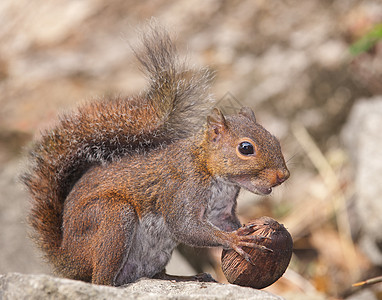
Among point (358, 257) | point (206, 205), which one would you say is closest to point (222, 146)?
point (206, 205)

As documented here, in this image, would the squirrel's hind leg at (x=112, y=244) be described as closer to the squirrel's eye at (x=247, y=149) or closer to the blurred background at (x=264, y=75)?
the squirrel's eye at (x=247, y=149)

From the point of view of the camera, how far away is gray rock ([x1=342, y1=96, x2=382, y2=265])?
480 cm

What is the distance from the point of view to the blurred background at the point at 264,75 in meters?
5.46

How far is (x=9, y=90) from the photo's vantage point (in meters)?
5.61

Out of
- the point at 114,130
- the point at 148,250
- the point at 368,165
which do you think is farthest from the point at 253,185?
the point at 368,165

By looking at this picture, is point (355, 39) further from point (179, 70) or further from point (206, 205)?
point (206, 205)

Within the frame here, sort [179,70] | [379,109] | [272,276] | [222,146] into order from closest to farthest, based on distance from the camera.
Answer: [272,276], [222,146], [179,70], [379,109]

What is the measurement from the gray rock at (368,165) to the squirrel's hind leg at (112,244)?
263 centimetres

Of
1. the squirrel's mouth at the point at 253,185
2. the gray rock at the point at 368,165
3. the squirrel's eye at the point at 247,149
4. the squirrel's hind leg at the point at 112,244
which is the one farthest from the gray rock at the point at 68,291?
the gray rock at the point at 368,165

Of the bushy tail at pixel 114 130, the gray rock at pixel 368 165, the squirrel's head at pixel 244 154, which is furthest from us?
the gray rock at pixel 368 165

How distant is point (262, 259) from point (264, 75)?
3.27 meters

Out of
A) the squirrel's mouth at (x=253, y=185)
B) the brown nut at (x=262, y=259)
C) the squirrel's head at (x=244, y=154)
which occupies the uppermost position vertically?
the squirrel's head at (x=244, y=154)

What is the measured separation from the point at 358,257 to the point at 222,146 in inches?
109

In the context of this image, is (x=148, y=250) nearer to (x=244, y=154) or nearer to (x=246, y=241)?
(x=246, y=241)
